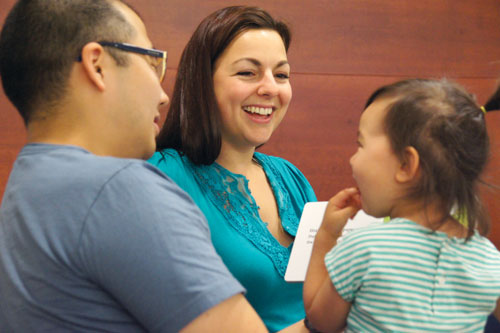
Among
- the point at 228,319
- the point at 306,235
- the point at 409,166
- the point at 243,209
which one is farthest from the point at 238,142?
the point at 228,319

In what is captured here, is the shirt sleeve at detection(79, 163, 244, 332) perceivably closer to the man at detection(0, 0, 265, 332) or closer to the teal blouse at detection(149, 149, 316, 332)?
the man at detection(0, 0, 265, 332)

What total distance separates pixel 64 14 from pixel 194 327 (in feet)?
1.82

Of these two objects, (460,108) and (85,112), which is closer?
(85,112)

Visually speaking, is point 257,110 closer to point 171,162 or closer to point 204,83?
point 204,83

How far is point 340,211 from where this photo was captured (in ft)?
3.36

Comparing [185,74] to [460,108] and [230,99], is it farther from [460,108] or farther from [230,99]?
[460,108]

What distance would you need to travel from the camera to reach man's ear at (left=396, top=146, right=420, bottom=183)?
2.93 ft

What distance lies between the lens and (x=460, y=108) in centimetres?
91

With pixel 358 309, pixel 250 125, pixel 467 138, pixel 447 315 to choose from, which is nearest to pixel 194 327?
pixel 358 309

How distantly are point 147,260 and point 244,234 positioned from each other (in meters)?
0.70

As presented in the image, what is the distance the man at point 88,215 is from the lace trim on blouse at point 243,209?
22.1 inches

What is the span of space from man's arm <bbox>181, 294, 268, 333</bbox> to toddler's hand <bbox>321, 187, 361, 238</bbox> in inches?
14.6

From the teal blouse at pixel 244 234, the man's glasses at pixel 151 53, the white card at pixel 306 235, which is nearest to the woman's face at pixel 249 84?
the teal blouse at pixel 244 234

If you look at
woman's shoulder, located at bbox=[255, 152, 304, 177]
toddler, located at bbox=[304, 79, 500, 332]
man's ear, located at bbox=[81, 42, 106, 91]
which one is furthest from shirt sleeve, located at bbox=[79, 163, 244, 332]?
woman's shoulder, located at bbox=[255, 152, 304, 177]
